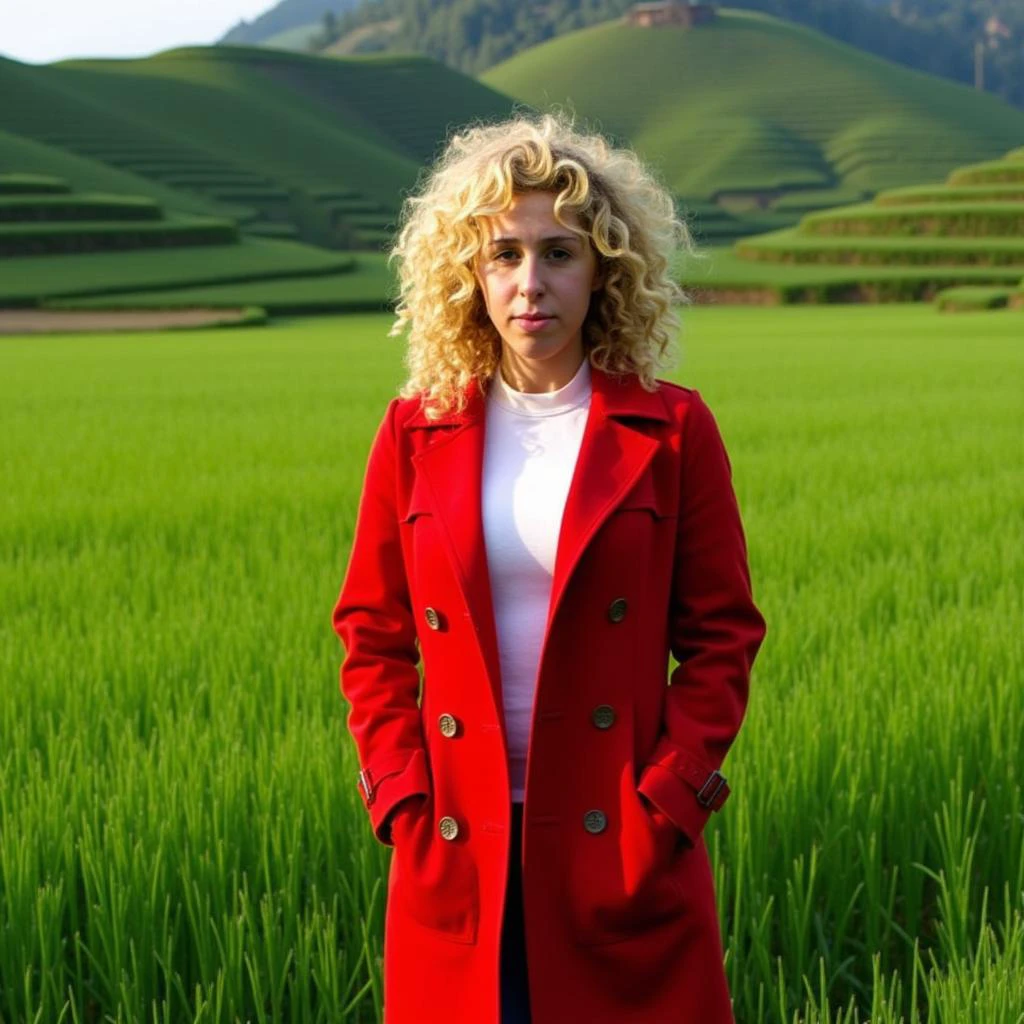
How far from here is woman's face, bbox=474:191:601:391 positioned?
2.20 m

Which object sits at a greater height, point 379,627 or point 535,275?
point 535,275

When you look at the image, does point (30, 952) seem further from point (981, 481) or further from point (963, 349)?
point (963, 349)

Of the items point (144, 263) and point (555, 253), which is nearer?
point (555, 253)

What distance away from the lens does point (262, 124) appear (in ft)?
331

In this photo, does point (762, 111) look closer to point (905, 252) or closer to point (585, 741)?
point (905, 252)

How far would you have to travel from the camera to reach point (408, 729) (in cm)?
223

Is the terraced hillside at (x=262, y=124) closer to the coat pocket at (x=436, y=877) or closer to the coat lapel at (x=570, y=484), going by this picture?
the coat lapel at (x=570, y=484)

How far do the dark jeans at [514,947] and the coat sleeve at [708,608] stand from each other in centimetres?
19

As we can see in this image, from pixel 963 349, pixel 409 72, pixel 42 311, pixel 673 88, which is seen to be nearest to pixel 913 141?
pixel 673 88

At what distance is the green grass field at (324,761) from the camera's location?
284 centimetres

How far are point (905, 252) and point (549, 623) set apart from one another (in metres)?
50.3

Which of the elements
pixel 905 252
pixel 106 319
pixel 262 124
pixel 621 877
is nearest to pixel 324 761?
pixel 621 877

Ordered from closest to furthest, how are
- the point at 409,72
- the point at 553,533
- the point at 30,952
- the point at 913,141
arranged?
the point at 553,533, the point at 30,952, the point at 913,141, the point at 409,72

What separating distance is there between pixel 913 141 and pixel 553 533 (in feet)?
417
